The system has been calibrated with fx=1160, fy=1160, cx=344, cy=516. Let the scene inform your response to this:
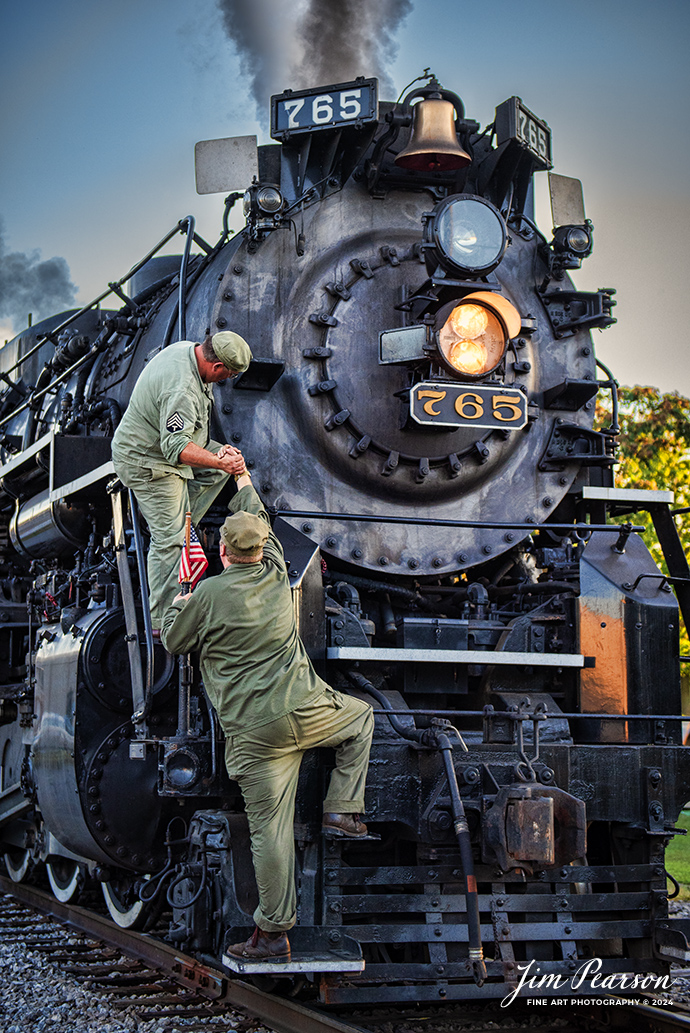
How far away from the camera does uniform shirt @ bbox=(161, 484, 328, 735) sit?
4.00 meters

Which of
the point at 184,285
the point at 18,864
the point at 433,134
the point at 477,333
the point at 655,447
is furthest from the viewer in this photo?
the point at 655,447

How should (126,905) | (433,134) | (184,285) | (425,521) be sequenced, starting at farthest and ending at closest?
(126,905) < (433,134) < (184,285) < (425,521)

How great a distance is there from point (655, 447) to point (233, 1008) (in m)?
14.2

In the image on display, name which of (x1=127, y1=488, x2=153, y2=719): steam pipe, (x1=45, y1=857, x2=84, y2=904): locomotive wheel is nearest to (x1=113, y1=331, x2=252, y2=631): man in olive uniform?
(x1=127, y1=488, x2=153, y2=719): steam pipe

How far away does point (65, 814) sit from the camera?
207 inches

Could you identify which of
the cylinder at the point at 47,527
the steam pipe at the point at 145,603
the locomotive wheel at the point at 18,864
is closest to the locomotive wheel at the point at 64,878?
the locomotive wheel at the point at 18,864

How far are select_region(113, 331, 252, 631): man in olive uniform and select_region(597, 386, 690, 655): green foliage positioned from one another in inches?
402

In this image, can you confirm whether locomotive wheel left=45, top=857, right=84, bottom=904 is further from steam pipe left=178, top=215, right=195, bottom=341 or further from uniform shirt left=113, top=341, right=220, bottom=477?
steam pipe left=178, top=215, right=195, bottom=341

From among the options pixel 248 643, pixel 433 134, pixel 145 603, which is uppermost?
pixel 433 134

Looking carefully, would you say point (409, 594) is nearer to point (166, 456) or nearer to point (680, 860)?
point (166, 456)

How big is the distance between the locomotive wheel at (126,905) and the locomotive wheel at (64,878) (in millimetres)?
328

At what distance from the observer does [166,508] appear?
4.54 m

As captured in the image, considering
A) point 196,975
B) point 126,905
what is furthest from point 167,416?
point 126,905

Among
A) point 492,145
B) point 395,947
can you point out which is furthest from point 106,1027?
point 492,145
